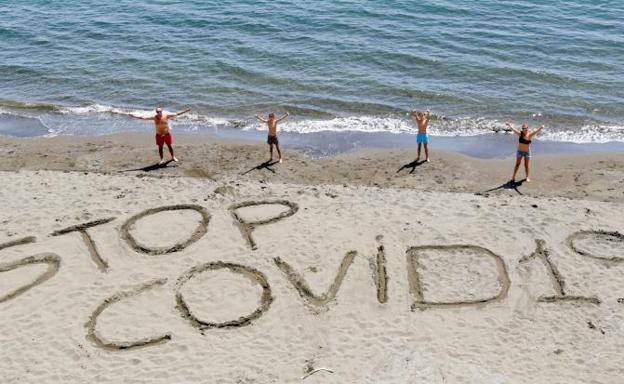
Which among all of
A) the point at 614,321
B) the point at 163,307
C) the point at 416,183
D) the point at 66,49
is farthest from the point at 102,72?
the point at 614,321

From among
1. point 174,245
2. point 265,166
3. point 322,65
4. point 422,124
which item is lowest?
point 174,245

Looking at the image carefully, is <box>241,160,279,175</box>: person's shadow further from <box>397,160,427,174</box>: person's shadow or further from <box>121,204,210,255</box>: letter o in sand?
<box>397,160,427,174</box>: person's shadow

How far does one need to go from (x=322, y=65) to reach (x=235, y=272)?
15102 millimetres

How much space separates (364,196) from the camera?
14.6 m

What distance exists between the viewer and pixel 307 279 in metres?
11.4

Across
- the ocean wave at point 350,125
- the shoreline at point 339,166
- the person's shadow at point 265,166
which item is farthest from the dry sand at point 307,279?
the ocean wave at point 350,125

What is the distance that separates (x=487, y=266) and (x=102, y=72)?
729 inches

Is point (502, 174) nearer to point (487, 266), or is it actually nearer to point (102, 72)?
point (487, 266)

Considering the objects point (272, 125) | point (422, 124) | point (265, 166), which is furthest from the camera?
point (265, 166)

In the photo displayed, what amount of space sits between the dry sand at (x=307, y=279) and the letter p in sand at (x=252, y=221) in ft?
0.14

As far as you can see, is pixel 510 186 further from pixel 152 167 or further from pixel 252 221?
pixel 152 167

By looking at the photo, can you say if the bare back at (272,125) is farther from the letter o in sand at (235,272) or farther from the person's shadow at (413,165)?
the letter o in sand at (235,272)

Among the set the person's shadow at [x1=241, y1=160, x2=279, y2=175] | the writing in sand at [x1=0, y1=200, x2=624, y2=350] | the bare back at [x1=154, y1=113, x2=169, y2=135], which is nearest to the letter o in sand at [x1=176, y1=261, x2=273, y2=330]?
the writing in sand at [x1=0, y1=200, x2=624, y2=350]

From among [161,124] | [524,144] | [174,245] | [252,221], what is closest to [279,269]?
[252,221]
